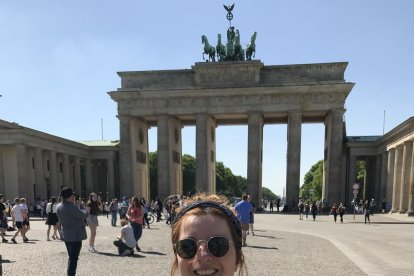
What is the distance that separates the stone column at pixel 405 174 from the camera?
35281 mm

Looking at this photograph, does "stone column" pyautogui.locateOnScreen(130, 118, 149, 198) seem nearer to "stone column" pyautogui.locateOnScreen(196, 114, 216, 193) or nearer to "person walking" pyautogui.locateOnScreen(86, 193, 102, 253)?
"stone column" pyautogui.locateOnScreen(196, 114, 216, 193)

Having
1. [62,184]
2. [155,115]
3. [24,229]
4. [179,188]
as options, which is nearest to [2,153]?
[62,184]

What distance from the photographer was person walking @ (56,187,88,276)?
738 centimetres

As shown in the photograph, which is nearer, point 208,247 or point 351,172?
point 208,247

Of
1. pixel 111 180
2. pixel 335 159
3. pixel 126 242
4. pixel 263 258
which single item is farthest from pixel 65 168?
pixel 263 258

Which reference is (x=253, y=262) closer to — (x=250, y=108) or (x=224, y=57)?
(x=250, y=108)

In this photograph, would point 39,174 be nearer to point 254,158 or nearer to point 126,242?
point 254,158

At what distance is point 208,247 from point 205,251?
0.02 metres

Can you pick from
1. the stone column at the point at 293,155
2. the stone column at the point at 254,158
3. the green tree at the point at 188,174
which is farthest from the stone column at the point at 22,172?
the green tree at the point at 188,174

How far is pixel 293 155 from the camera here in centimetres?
4484

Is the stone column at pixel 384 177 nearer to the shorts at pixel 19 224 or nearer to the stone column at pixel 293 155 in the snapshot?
the stone column at pixel 293 155

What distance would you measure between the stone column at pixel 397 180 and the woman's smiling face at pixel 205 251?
40.4 m

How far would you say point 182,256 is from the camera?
67.9 inches

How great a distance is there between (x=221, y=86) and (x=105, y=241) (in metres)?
34.5
